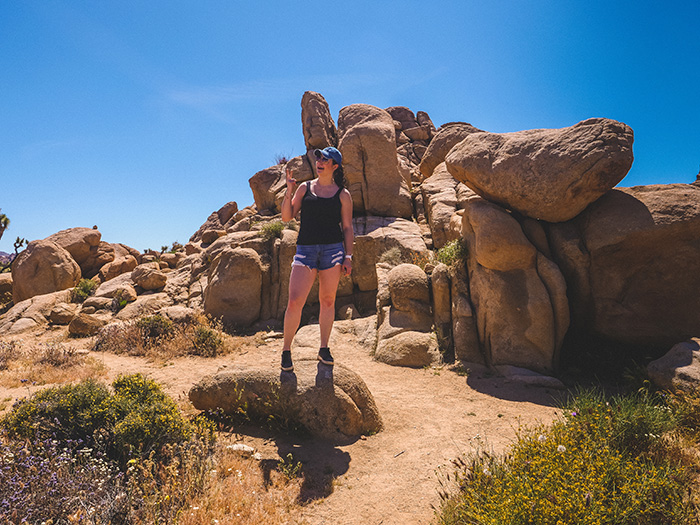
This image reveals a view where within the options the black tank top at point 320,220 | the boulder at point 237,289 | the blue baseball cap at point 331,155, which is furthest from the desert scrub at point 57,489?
the boulder at point 237,289

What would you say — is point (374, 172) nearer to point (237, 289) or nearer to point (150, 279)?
point (237, 289)

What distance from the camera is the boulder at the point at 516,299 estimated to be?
8422mm

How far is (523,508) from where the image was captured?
2889 mm

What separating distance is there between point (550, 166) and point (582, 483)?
709cm

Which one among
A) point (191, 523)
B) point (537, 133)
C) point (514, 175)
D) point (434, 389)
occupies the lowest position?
point (434, 389)

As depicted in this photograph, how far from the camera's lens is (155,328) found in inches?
453

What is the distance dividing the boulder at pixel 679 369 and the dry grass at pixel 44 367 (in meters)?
10.4

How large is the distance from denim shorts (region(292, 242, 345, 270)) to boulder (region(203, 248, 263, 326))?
9.19 metres

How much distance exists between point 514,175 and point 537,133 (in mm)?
1241

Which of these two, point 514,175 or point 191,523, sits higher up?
point 514,175

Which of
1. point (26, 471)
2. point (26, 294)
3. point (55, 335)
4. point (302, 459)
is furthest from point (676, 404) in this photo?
point (26, 294)

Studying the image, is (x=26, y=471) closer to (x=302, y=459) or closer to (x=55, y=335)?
(x=302, y=459)

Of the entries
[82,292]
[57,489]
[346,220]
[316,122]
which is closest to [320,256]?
[346,220]

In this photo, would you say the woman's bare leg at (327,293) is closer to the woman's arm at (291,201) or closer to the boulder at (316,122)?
the woman's arm at (291,201)
